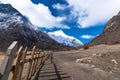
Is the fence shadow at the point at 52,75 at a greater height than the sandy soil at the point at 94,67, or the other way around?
the sandy soil at the point at 94,67

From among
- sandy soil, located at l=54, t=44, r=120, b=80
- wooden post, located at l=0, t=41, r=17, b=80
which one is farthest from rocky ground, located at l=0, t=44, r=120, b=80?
wooden post, located at l=0, t=41, r=17, b=80

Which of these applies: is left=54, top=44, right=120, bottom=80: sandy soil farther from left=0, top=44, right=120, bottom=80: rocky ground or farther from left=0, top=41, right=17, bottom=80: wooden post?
left=0, top=41, right=17, bottom=80: wooden post

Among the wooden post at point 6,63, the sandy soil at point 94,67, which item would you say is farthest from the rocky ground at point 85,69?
the wooden post at point 6,63

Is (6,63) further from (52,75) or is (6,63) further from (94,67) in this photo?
(94,67)

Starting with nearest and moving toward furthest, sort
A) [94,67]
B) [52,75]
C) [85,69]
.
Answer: [52,75] → [85,69] → [94,67]

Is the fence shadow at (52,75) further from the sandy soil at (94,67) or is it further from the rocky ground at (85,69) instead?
the sandy soil at (94,67)

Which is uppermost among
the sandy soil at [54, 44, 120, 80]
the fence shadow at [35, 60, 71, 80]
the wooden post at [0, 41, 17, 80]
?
the sandy soil at [54, 44, 120, 80]

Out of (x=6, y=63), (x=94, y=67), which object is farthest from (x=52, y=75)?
(x=6, y=63)

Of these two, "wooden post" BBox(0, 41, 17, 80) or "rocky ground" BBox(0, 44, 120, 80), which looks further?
"rocky ground" BBox(0, 44, 120, 80)

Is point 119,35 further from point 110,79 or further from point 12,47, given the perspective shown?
point 12,47

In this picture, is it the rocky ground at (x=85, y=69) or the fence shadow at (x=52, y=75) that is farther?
the rocky ground at (x=85, y=69)

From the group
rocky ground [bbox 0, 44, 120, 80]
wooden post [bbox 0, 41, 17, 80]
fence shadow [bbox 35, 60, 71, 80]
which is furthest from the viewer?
rocky ground [bbox 0, 44, 120, 80]

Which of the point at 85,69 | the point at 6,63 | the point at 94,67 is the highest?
the point at 94,67

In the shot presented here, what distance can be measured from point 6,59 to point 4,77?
0.72 feet
